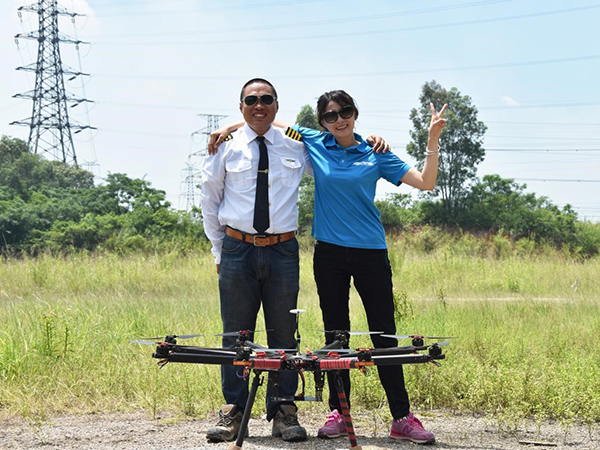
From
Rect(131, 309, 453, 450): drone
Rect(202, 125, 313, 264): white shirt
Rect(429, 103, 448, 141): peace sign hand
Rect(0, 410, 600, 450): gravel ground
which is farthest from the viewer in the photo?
Rect(202, 125, 313, 264): white shirt

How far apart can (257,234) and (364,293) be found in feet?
2.89

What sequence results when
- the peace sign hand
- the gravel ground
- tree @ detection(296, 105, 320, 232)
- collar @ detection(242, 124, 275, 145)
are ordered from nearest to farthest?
the peace sign hand
the gravel ground
collar @ detection(242, 124, 275, 145)
tree @ detection(296, 105, 320, 232)

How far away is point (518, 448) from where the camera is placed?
15.0ft

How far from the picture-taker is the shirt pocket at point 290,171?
15.8ft

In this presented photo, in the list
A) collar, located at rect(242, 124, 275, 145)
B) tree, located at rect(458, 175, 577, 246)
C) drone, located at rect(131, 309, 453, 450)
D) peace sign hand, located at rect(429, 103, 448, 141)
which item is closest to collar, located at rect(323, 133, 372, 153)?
collar, located at rect(242, 124, 275, 145)

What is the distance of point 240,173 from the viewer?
189 inches

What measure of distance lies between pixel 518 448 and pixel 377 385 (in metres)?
1.63

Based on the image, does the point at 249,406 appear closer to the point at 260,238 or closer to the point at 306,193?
the point at 260,238

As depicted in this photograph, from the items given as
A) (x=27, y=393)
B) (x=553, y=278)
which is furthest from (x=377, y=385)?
(x=553, y=278)

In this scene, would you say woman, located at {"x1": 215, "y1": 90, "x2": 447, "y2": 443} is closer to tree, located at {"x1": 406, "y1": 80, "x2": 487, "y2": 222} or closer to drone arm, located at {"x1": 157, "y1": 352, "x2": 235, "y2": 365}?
drone arm, located at {"x1": 157, "y1": 352, "x2": 235, "y2": 365}

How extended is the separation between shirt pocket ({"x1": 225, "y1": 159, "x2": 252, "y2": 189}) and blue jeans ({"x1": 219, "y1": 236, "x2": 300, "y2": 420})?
15.6 inches

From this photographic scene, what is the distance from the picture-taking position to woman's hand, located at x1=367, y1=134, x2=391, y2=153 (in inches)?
188

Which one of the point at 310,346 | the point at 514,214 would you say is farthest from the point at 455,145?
the point at 310,346

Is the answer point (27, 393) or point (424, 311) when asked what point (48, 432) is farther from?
point (424, 311)
